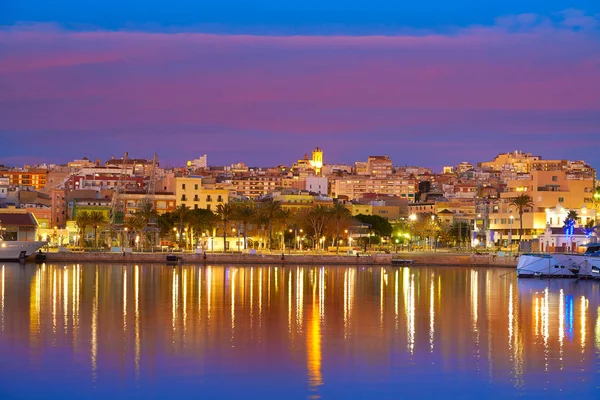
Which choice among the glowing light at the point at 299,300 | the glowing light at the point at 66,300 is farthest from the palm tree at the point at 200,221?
the glowing light at the point at 66,300

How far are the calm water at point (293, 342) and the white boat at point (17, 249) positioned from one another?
38.9 metres

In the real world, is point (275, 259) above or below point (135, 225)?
below

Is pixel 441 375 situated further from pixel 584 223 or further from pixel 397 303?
pixel 584 223

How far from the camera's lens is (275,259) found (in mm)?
93312

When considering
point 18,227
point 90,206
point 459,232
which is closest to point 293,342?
point 18,227

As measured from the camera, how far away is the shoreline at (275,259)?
92312 mm

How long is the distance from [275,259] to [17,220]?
1134 inches

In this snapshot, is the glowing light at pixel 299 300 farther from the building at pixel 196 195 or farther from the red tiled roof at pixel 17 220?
the building at pixel 196 195

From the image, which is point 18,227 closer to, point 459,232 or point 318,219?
point 318,219

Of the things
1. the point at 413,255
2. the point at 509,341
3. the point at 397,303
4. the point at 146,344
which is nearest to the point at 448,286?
the point at 397,303

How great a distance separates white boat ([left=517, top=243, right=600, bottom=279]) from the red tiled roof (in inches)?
2031

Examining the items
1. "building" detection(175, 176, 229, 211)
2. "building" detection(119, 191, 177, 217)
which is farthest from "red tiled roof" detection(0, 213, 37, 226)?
"building" detection(175, 176, 229, 211)

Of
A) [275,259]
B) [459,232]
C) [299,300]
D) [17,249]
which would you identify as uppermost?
[459,232]

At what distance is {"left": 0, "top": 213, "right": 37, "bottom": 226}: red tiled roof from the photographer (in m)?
107
